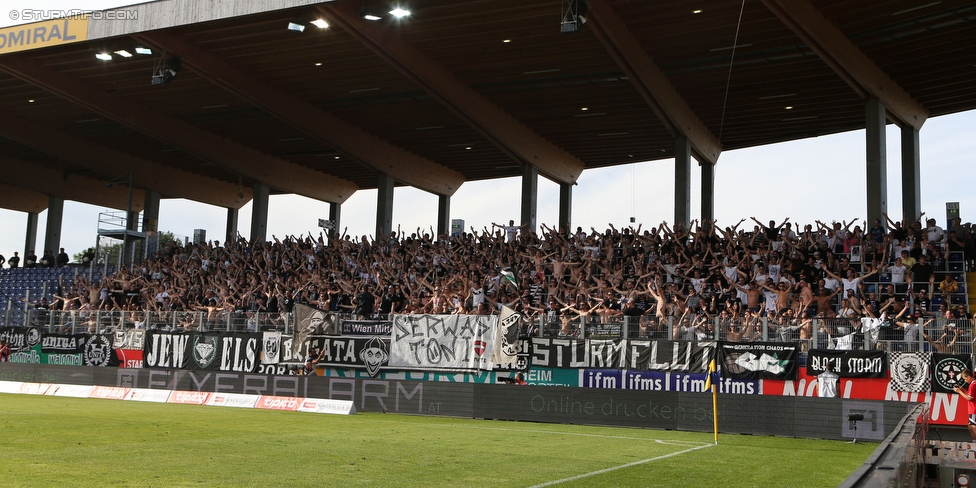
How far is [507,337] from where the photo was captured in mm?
24562

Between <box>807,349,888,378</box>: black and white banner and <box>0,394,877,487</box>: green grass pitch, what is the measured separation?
346 cm

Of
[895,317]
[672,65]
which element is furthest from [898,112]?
[895,317]

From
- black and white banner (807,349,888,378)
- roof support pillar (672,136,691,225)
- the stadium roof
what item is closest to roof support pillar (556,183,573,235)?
the stadium roof

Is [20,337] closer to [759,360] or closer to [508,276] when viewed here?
[508,276]

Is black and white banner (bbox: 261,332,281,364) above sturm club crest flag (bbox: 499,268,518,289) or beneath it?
beneath

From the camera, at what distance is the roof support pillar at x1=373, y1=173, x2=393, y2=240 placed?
4266cm

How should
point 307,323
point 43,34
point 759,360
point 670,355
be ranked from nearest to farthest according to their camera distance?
point 759,360, point 670,355, point 307,323, point 43,34

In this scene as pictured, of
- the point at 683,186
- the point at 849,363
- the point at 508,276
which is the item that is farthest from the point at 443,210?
the point at 849,363

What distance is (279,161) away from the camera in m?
47.5

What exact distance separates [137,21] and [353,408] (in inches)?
621

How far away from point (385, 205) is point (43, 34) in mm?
17126

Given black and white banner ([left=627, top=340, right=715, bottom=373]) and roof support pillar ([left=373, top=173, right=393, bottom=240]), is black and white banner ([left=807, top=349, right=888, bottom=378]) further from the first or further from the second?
roof support pillar ([left=373, top=173, right=393, bottom=240])

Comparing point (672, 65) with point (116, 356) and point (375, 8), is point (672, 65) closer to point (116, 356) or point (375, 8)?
point (375, 8)

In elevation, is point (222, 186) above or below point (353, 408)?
above
